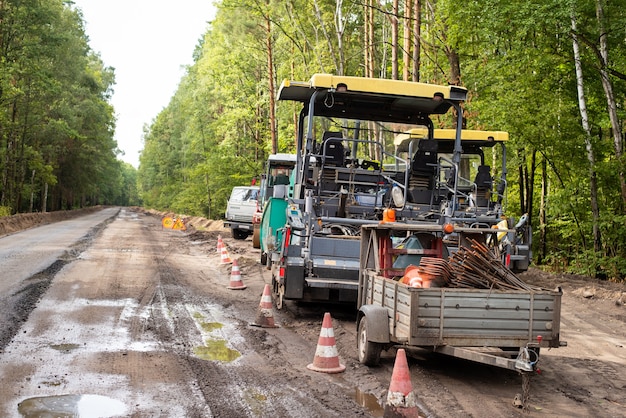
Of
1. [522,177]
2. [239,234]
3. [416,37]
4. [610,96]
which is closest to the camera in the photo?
[610,96]

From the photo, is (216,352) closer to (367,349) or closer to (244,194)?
(367,349)

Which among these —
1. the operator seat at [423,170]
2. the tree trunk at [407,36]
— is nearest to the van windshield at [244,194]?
the tree trunk at [407,36]

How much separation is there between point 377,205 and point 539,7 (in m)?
7.37

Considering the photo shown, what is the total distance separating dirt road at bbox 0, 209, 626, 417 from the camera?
19.6 ft

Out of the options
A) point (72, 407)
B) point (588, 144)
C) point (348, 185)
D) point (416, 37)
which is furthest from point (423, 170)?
point (416, 37)

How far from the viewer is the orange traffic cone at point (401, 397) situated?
5508 millimetres

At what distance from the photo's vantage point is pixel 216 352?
8.09 metres

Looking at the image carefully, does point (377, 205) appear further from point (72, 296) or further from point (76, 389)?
point (76, 389)

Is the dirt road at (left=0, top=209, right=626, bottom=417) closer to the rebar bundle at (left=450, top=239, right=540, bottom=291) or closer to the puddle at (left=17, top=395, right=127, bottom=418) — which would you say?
the puddle at (left=17, top=395, right=127, bottom=418)

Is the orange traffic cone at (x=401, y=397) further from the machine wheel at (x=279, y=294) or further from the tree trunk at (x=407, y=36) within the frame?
the tree trunk at (x=407, y=36)

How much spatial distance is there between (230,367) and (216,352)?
0.81m

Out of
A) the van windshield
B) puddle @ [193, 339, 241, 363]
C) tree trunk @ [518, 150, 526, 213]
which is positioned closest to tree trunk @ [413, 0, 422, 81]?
tree trunk @ [518, 150, 526, 213]

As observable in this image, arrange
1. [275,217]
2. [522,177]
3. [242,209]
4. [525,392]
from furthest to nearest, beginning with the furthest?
1. [242,209]
2. [522,177]
3. [275,217]
4. [525,392]

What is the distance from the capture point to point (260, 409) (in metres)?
5.79
